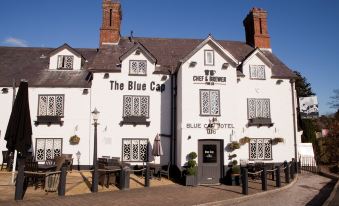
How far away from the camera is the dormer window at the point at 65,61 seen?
2014cm

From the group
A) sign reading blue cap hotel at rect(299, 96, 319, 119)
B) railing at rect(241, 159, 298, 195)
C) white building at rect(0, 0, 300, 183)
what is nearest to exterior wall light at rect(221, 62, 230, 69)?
white building at rect(0, 0, 300, 183)

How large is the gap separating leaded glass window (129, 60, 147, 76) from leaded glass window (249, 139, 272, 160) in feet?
26.7

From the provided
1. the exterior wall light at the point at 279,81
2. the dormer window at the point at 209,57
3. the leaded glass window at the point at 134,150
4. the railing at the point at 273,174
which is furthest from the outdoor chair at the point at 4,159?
the exterior wall light at the point at 279,81

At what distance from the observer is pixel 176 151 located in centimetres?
1784

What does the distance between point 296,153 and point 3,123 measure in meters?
18.3

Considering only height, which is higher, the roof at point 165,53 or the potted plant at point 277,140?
the roof at point 165,53

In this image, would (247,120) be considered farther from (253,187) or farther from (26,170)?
(26,170)

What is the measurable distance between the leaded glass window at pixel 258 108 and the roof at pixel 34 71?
10.2m

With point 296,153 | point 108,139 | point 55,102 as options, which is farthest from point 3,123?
point 296,153

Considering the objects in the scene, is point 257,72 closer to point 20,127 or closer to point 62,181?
point 62,181

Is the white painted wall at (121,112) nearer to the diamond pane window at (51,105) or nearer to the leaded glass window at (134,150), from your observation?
the leaded glass window at (134,150)

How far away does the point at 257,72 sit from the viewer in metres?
19.8

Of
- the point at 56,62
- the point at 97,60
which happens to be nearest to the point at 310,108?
the point at 97,60

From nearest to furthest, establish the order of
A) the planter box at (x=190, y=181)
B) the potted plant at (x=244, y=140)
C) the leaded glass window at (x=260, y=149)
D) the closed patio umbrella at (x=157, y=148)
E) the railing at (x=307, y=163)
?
the planter box at (x=190, y=181)
the closed patio umbrella at (x=157, y=148)
the potted plant at (x=244, y=140)
the leaded glass window at (x=260, y=149)
the railing at (x=307, y=163)
